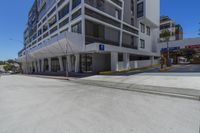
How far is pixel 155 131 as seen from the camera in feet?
12.4

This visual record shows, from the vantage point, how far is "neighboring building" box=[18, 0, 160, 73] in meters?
24.4

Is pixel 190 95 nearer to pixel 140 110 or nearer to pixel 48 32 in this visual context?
pixel 140 110

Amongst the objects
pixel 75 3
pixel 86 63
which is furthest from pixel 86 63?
pixel 75 3

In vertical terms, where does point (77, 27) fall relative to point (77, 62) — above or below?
above

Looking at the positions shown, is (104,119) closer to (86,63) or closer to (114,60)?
(114,60)

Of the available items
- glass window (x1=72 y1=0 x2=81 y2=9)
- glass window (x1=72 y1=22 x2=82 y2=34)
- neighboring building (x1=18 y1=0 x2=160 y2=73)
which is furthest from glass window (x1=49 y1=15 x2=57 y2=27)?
glass window (x1=72 y1=22 x2=82 y2=34)

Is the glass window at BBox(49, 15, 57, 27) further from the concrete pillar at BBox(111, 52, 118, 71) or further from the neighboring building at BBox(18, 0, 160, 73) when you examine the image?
the concrete pillar at BBox(111, 52, 118, 71)

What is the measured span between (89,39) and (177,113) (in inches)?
900

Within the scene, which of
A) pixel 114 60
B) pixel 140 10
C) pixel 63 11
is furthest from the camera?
pixel 140 10

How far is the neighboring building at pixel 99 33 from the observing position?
24.4 metres

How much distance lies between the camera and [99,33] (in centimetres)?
2931

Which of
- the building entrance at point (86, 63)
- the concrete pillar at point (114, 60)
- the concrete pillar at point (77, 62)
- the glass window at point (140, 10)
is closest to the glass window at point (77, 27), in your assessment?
the concrete pillar at point (77, 62)

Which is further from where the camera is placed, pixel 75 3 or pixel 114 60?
pixel 75 3

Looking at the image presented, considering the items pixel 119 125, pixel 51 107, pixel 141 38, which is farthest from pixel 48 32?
pixel 119 125
